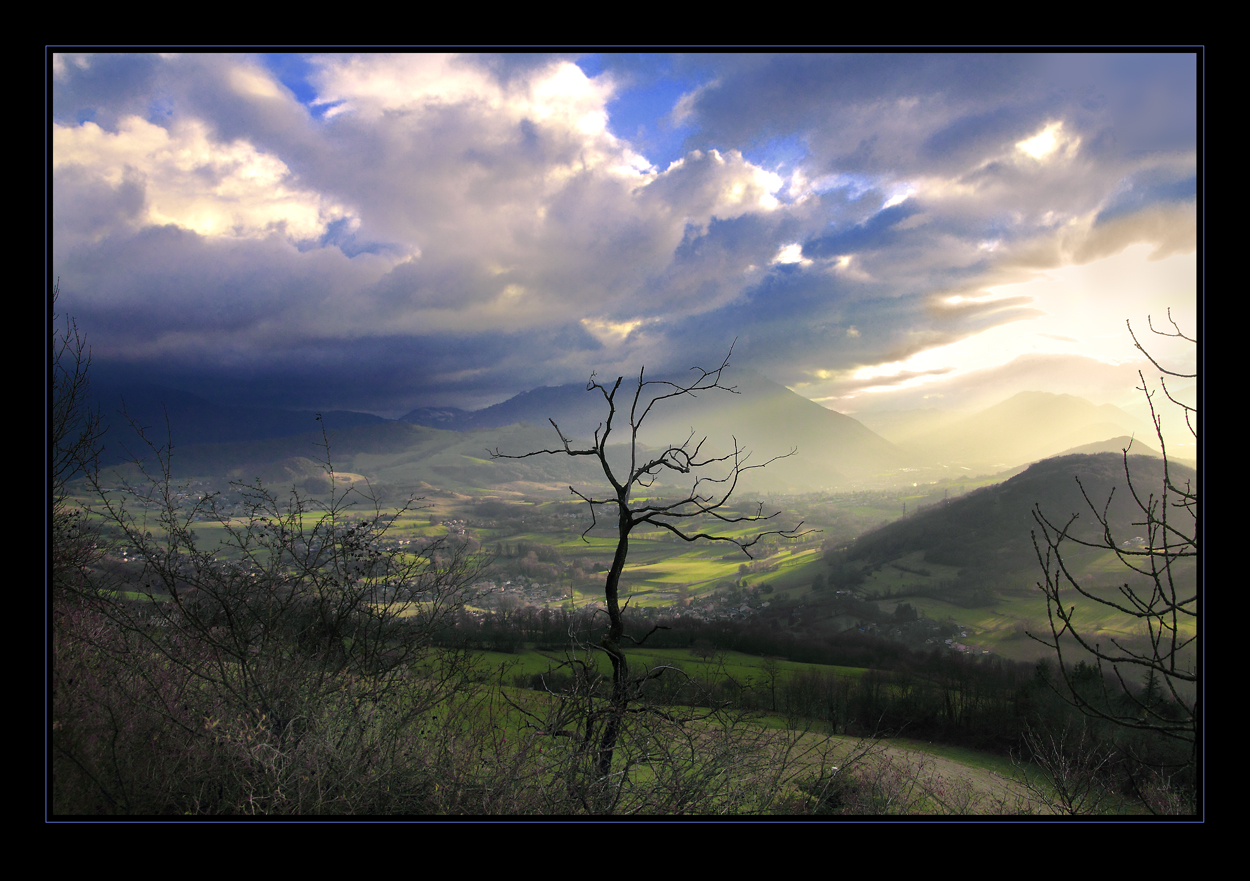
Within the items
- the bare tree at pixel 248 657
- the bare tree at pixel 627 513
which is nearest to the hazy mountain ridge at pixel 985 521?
the bare tree at pixel 627 513

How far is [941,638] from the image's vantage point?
54.1 ft

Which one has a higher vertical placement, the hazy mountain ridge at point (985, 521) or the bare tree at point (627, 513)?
the bare tree at point (627, 513)

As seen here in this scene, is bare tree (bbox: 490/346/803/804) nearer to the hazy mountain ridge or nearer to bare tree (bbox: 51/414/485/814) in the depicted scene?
bare tree (bbox: 51/414/485/814)

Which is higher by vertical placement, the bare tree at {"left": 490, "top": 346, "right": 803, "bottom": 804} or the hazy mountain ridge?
the bare tree at {"left": 490, "top": 346, "right": 803, "bottom": 804}

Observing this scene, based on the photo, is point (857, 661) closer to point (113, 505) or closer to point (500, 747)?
point (500, 747)

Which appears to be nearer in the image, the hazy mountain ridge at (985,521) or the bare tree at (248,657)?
the bare tree at (248,657)

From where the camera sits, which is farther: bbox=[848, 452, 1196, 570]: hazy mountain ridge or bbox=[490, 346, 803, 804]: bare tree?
bbox=[848, 452, 1196, 570]: hazy mountain ridge

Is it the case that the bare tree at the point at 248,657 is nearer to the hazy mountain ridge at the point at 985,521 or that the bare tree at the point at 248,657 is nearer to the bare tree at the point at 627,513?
the bare tree at the point at 627,513

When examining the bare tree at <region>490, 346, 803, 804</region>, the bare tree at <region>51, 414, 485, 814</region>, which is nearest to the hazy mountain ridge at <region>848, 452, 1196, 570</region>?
the bare tree at <region>490, 346, 803, 804</region>

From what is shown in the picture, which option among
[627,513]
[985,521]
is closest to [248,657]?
[627,513]

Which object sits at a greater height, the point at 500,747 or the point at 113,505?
the point at 113,505
